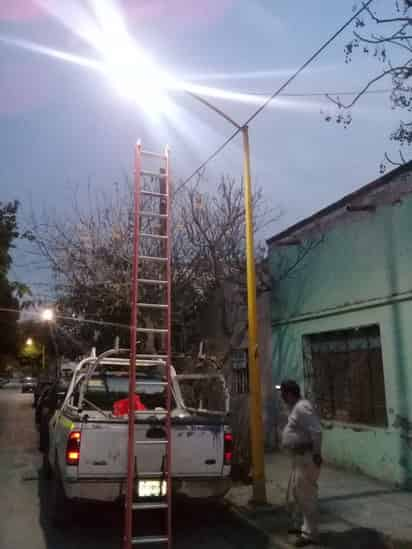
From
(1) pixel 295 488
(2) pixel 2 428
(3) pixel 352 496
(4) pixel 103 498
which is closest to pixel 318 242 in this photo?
(3) pixel 352 496

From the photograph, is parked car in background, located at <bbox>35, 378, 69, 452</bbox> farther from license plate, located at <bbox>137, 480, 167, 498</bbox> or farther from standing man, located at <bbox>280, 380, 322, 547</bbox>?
standing man, located at <bbox>280, 380, 322, 547</bbox>

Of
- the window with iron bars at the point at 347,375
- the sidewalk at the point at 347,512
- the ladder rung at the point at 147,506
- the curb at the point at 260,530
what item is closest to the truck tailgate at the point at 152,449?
the ladder rung at the point at 147,506

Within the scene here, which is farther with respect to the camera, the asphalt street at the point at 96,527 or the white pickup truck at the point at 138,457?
the asphalt street at the point at 96,527

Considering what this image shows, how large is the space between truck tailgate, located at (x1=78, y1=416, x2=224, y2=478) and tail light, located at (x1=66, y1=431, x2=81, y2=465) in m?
0.04

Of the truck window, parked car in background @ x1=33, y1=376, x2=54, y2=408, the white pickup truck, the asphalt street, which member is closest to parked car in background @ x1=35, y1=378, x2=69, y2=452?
the truck window

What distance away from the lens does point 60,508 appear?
6281 mm

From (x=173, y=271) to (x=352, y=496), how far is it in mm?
7955

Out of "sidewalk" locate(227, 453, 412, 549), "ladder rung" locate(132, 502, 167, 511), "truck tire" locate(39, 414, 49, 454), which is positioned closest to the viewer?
"ladder rung" locate(132, 502, 167, 511)

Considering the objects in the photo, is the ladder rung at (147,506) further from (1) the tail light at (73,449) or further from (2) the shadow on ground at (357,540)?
(2) the shadow on ground at (357,540)

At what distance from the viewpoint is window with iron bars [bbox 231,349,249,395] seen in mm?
13297

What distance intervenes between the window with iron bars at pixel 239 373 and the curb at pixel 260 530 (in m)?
5.91

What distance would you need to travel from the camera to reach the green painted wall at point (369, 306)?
26.3 ft

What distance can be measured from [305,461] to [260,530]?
1.17m

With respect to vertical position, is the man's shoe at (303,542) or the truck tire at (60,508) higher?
the truck tire at (60,508)
